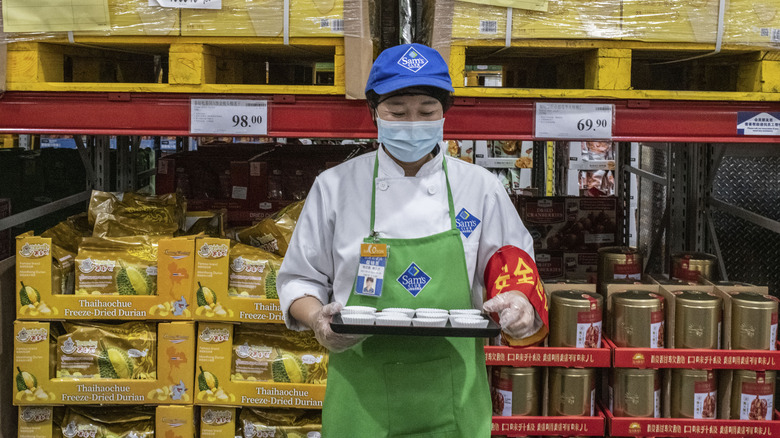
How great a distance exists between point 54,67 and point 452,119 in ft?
4.57

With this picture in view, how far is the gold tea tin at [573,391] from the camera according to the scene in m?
2.68

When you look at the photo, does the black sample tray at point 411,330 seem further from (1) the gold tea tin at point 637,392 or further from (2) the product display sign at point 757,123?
(2) the product display sign at point 757,123

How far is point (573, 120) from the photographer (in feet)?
8.21

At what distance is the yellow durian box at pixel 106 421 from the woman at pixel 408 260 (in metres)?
0.92

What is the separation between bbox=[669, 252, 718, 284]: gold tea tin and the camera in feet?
9.92

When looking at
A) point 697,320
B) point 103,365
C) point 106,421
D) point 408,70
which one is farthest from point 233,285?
point 697,320

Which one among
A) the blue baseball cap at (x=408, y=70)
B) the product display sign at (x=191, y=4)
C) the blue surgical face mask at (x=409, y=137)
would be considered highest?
the product display sign at (x=191, y=4)

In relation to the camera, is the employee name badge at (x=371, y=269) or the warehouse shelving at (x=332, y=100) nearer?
the employee name badge at (x=371, y=269)

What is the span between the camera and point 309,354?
2.84 metres

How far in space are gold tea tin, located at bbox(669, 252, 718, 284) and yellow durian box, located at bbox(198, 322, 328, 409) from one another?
1476 mm

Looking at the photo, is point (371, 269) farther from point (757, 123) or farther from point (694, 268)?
point (694, 268)

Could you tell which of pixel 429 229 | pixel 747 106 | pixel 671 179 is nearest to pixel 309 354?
pixel 429 229

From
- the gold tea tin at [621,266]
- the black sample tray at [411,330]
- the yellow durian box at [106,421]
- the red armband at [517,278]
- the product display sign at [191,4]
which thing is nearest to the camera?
the black sample tray at [411,330]

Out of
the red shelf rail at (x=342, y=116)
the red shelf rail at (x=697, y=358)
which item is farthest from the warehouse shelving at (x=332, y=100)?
the red shelf rail at (x=697, y=358)
